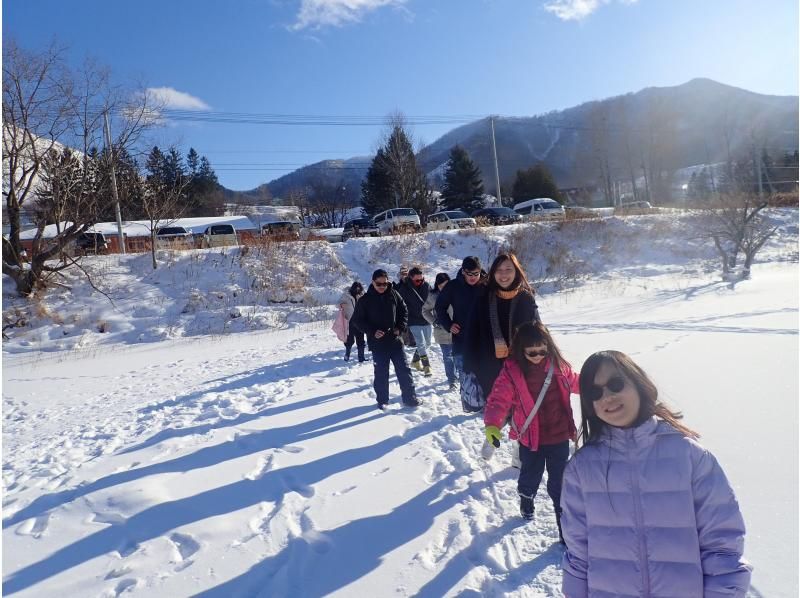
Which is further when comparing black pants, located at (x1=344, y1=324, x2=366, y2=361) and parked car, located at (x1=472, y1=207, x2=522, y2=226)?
parked car, located at (x1=472, y1=207, x2=522, y2=226)

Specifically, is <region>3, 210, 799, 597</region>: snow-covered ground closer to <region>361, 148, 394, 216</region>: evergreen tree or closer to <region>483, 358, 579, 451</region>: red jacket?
A: <region>483, 358, 579, 451</region>: red jacket

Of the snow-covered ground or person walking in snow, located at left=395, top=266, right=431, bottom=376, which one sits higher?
person walking in snow, located at left=395, top=266, right=431, bottom=376

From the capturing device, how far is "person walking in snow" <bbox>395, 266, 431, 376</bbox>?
720 centimetres

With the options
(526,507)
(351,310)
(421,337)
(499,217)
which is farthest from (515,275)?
(499,217)

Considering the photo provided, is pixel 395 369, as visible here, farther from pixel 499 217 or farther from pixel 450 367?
pixel 499 217

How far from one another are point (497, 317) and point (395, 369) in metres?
2.21

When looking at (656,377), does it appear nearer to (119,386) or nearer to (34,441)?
(34,441)

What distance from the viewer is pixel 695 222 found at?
2503 centimetres

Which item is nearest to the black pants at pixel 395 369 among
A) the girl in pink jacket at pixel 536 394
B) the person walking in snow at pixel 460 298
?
the person walking in snow at pixel 460 298

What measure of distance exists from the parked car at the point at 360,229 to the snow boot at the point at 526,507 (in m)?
23.2

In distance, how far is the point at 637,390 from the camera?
1.72 meters

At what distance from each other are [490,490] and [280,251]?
1760cm

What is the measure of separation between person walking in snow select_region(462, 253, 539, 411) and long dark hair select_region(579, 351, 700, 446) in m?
1.87

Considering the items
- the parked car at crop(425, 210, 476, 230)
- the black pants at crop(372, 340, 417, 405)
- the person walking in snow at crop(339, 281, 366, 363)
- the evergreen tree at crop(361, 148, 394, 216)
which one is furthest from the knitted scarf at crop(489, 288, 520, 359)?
the evergreen tree at crop(361, 148, 394, 216)
